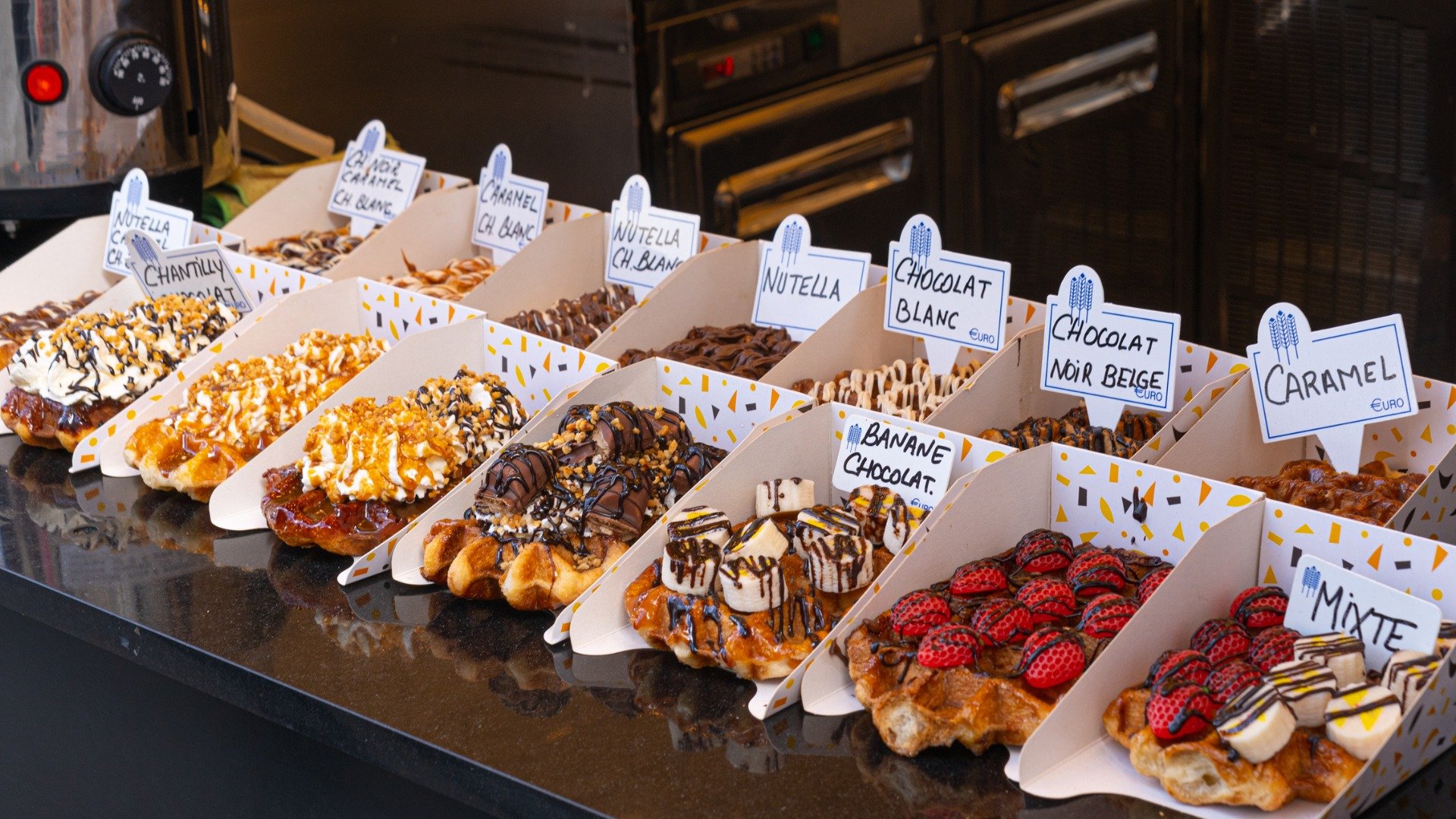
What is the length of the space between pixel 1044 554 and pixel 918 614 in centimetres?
19

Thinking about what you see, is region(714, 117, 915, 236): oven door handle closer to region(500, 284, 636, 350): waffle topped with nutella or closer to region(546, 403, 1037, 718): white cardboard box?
region(500, 284, 636, 350): waffle topped with nutella

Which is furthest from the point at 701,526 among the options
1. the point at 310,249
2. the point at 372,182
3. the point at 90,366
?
the point at 372,182

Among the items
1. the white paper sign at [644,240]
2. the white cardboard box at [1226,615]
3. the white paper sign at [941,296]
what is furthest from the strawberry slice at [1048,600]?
the white paper sign at [644,240]

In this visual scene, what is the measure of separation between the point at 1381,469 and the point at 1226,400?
0.22 metres

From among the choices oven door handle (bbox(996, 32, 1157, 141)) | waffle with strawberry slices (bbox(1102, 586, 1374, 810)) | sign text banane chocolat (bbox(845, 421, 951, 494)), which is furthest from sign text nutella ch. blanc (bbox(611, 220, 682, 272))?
Result: oven door handle (bbox(996, 32, 1157, 141))

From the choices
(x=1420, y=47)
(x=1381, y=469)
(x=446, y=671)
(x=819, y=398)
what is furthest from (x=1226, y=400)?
(x=1420, y=47)

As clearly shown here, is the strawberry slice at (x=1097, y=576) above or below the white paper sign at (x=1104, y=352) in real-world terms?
below

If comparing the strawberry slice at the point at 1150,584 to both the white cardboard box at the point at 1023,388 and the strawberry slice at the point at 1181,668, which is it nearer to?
the strawberry slice at the point at 1181,668

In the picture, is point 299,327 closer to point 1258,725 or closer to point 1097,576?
point 1097,576

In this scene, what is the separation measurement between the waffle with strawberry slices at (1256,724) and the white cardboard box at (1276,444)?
0.49 m

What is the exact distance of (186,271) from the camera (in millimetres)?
2682

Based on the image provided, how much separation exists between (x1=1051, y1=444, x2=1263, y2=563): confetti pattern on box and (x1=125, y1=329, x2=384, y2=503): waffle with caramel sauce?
1162 millimetres

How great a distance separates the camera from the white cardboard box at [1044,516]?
1623 mm

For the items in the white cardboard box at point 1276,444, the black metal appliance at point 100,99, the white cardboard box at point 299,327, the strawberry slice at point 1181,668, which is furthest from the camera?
the black metal appliance at point 100,99
